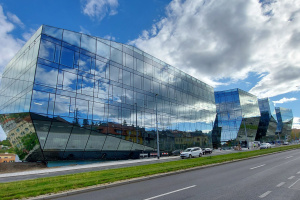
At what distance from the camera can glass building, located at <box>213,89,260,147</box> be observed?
7038 cm

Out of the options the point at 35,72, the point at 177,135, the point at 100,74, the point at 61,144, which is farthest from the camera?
the point at 177,135

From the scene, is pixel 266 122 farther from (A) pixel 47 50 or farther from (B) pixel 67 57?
(A) pixel 47 50

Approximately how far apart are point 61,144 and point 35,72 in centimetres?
894

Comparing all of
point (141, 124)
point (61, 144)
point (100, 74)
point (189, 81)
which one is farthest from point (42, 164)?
point (189, 81)

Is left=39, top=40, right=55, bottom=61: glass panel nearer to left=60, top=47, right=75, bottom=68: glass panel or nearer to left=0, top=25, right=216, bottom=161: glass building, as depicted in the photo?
left=0, top=25, right=216, bottom=161: glass building

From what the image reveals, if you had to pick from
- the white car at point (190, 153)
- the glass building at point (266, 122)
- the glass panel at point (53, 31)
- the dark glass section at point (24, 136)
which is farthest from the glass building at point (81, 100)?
the glass building at point (266, 122)

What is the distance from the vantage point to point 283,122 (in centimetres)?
10869

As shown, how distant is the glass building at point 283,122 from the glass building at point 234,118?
3790 cm

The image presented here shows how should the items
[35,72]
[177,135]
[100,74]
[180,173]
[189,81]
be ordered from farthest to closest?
[189,81]
[177,135]
[100,74]
[35,72]
[180,173]

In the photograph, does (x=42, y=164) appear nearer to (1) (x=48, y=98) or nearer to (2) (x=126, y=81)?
(1) (x=48, y=98)

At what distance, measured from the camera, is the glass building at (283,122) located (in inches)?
4173

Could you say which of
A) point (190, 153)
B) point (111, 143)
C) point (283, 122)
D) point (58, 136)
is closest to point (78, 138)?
point (58, 136)

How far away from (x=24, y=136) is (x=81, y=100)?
7.69 meters

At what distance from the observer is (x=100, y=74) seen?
2898cm
